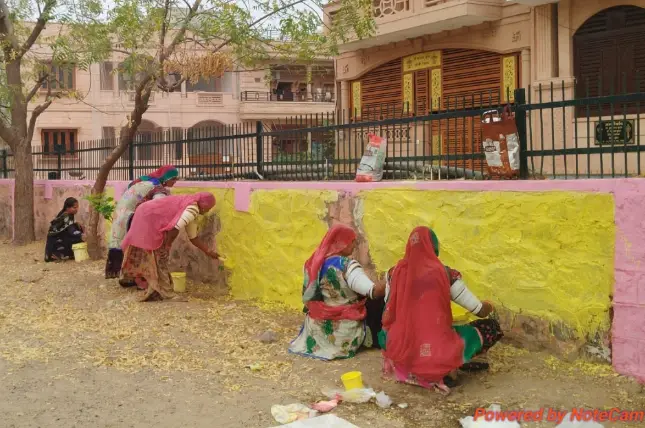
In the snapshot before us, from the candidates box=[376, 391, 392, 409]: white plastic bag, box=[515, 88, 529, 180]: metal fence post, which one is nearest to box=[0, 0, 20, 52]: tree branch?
box=[515, 88, 529, 180]: metal fence post

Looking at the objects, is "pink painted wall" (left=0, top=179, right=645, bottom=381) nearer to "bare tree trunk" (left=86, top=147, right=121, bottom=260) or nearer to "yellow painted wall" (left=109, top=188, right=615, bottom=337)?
"yellow painted wall" (left=109, top=188, right=615, bottom=337)

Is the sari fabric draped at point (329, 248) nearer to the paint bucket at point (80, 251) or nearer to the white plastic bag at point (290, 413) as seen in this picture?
the white plastic bag at point (290, 413)

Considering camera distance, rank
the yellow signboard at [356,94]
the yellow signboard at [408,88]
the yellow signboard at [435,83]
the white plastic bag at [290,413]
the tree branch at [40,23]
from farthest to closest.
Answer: the yellow signboard at [356,94], the yellow signboard at [408,88], the yellow signboard at [435,83], the tree branch at [40,23], the white plastic bag at [290,413]

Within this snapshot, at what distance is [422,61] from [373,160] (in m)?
7.69

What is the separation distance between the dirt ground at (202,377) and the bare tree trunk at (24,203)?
6181 mm

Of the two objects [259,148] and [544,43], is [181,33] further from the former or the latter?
[544,43]

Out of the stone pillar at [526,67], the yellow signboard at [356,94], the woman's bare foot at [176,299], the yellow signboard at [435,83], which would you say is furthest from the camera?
the yellow signboard at [356,94]

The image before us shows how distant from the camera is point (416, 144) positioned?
6.48 metres

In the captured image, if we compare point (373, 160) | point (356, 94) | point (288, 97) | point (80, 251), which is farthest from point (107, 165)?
point (288, 97)

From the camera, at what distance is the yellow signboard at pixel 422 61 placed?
1365 centimetres

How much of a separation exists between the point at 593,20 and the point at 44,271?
8.97 meters

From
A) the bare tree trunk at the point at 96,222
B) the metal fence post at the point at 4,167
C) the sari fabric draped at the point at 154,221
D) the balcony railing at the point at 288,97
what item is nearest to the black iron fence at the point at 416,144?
the bare tree trunk at the point at 96,222

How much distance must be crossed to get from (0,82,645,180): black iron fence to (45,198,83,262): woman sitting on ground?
112cm

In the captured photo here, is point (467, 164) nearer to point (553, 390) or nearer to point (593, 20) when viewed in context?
point (553, 390)
